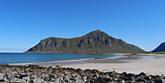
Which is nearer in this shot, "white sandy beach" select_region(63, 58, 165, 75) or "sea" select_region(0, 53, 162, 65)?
"white sandy beach" select_region(63, 58, 165, 75)

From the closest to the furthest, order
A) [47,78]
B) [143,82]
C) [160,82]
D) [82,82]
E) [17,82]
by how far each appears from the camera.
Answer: [160,82]
[143,82]
[17,82]
[82,82]
[47,78]

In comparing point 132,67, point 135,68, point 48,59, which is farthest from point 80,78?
point 48,59

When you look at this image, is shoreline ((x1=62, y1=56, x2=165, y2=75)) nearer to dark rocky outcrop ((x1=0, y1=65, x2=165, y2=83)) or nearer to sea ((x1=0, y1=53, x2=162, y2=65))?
dark rocky outcrop ((x1=0, y1=65, x2=165, y2=83))

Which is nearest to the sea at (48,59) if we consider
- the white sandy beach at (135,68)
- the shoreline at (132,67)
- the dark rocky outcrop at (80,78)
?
the shoreline at (132,67)

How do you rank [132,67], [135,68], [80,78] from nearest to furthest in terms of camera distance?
[80,78]
[135,68]
[132,67]

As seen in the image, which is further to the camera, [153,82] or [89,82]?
[89,82]

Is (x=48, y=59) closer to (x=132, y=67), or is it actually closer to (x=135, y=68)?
(x=132, y=67)

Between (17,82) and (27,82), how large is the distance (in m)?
0.52

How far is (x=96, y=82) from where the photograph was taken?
770cm

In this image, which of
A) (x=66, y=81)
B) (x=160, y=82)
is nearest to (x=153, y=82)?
(x=160, y=82)

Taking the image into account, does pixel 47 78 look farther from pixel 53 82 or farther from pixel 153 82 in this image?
pixel 153 82

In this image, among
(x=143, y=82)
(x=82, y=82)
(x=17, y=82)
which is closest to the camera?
(x=143, y=82)

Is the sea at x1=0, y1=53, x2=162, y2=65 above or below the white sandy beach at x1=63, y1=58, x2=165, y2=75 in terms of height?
below

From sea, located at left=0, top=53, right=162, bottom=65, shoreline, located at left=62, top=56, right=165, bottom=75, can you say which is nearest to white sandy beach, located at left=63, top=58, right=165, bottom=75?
shoreline, located at left=62, top=56, right=165, bottom=75
